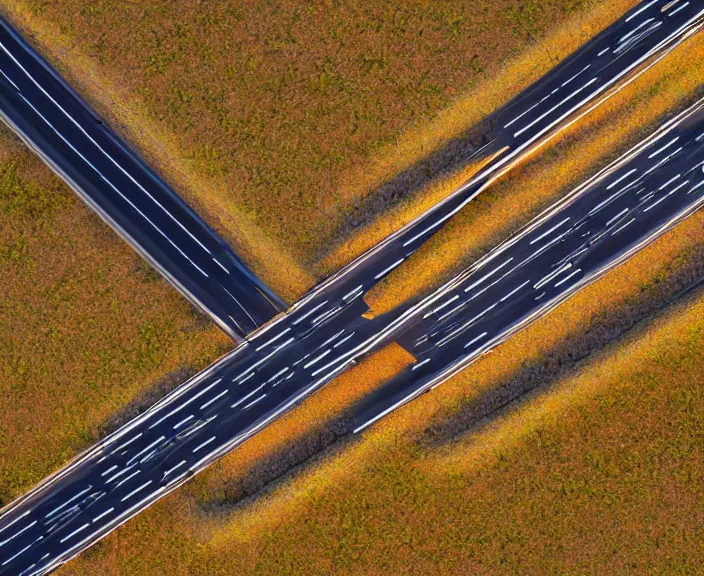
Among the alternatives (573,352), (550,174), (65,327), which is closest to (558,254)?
(550,174)

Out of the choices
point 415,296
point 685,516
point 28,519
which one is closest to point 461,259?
point 415,296

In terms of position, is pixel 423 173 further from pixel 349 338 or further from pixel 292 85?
pixel 349 338

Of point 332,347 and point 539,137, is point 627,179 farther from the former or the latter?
point 332,347

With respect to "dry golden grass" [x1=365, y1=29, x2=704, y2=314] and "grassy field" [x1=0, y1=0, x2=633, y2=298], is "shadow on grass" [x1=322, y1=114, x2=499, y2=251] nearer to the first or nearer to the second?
"grassy field" [x1=0, y1=0, x2=633, y2=298]

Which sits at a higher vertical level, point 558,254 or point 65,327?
point 65,327

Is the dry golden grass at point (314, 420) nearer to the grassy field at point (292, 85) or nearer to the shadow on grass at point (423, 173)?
the grassy field at point (292, 85)

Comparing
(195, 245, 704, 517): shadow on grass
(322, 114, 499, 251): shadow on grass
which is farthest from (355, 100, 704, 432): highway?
(322, 114, 499, 251): shadow on grass
